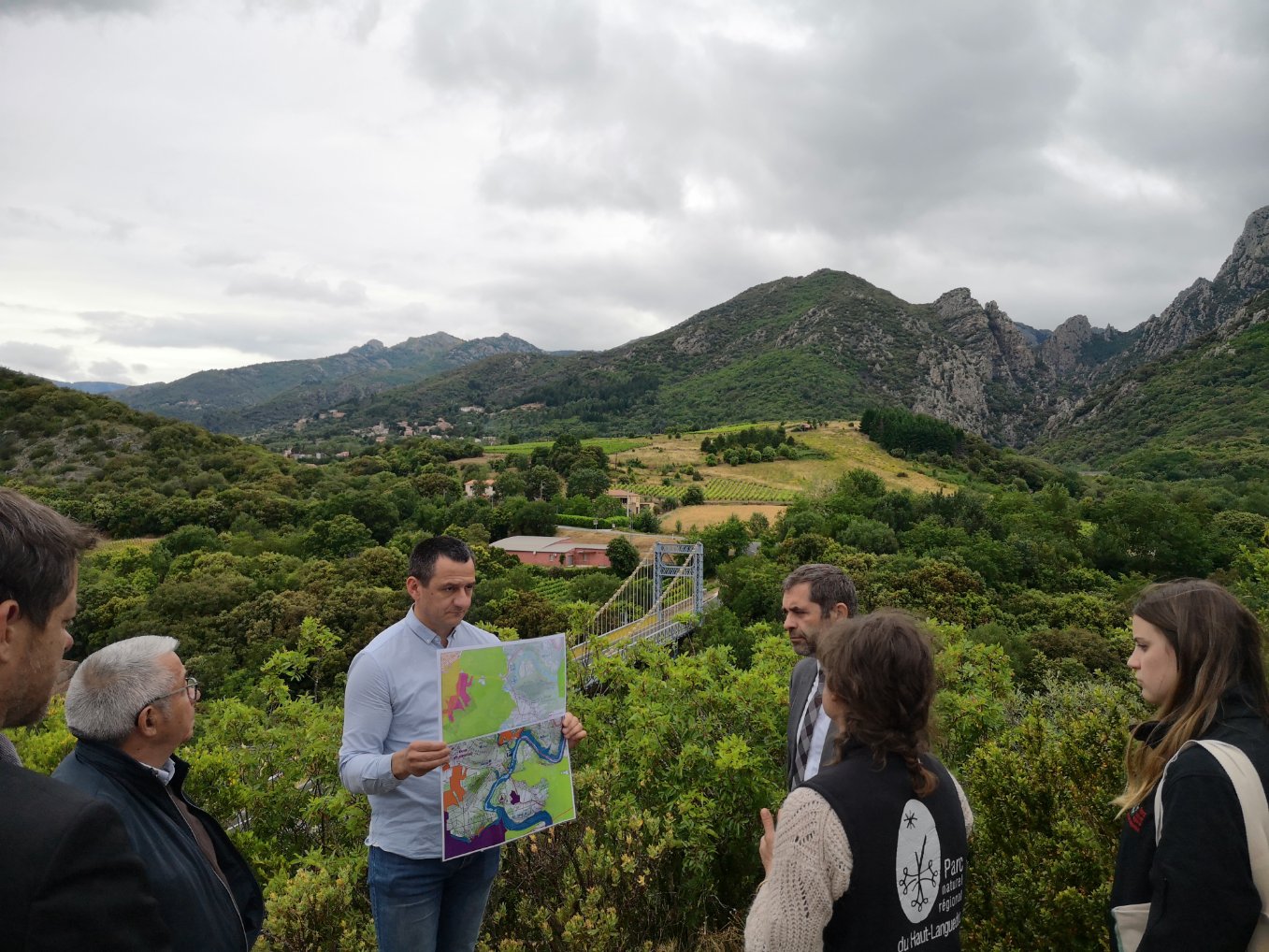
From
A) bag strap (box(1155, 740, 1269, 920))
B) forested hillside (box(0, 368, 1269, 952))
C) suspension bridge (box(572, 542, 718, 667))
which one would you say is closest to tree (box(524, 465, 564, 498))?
forested hillside (box(0, 368, 1269, 952))

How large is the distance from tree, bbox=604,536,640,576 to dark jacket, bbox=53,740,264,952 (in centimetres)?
3595

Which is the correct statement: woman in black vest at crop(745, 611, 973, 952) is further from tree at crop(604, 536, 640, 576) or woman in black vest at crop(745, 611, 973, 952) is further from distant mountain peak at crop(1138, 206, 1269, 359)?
distant mountain peak at crop(1138, 206, 1269, 359)

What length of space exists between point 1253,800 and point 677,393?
114 m

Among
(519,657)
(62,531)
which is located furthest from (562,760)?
(62,531)

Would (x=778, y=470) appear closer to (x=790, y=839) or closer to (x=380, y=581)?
(x=380, y=581)

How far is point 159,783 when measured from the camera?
70.2 inches

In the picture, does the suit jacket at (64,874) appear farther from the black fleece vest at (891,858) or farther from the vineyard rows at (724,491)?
the vineyard rows at (724,491)

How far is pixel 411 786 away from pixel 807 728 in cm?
156

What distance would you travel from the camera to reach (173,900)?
161cm

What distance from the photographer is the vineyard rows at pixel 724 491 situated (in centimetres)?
5256

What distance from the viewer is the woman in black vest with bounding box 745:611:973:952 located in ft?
4.99

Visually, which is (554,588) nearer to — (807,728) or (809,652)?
(809,652)

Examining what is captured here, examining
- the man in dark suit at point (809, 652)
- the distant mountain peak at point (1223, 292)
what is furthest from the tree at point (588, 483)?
the distant mountain peak at point (1223, 292)

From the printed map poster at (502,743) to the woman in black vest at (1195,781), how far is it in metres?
1.88
